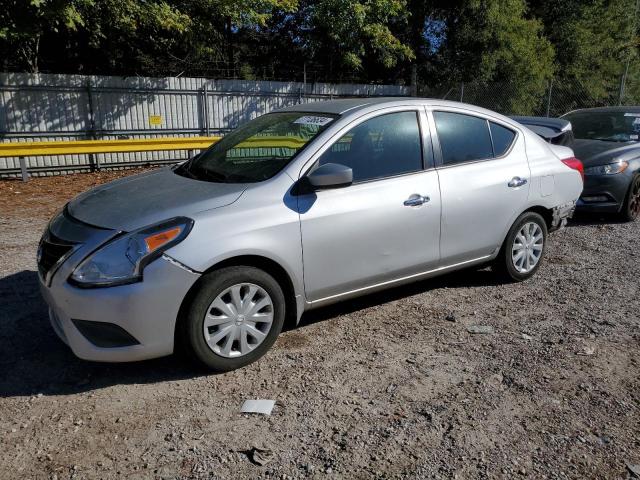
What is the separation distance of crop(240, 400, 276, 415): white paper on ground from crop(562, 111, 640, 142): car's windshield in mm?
7273

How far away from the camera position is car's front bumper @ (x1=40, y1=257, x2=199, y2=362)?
3.04 metres

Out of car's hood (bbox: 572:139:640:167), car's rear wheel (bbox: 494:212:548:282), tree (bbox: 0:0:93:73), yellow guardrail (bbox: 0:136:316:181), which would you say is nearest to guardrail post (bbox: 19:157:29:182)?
yellow guardrail (bbox: 0:136:316:181)

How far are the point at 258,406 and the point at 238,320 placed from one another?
0.55m

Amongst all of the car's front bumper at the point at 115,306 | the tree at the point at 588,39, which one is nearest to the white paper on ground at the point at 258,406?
the car's front bumper at the point at 115,306

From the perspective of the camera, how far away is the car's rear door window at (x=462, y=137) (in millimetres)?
4383

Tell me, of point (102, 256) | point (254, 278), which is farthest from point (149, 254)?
point (254, 278)

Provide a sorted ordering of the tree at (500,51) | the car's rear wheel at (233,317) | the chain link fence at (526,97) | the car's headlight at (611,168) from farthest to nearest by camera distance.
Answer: the tree at (500,51) → the chain link fence at (526,97) → the car's headlight at (611,168) → the car's rear wheel at (233,317)

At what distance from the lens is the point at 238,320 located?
3.39 meters

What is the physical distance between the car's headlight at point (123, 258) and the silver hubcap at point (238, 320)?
0.47 m

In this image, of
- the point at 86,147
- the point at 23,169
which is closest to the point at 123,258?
the point at 23,169

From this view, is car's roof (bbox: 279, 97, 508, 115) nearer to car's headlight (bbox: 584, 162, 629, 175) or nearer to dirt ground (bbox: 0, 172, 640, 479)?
dirt ground (bbox: 0, 172, 640, 479)

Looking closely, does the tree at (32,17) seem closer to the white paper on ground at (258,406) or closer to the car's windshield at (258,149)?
the car's windshield at (258,149)

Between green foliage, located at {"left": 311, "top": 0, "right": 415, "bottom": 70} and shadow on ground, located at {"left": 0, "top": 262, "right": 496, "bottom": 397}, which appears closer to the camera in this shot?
shadow on ground, located at {"left": 0, "top": 262, "right": 496, "bottom": 397}

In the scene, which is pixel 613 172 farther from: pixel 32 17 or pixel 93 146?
pixel 32 17
